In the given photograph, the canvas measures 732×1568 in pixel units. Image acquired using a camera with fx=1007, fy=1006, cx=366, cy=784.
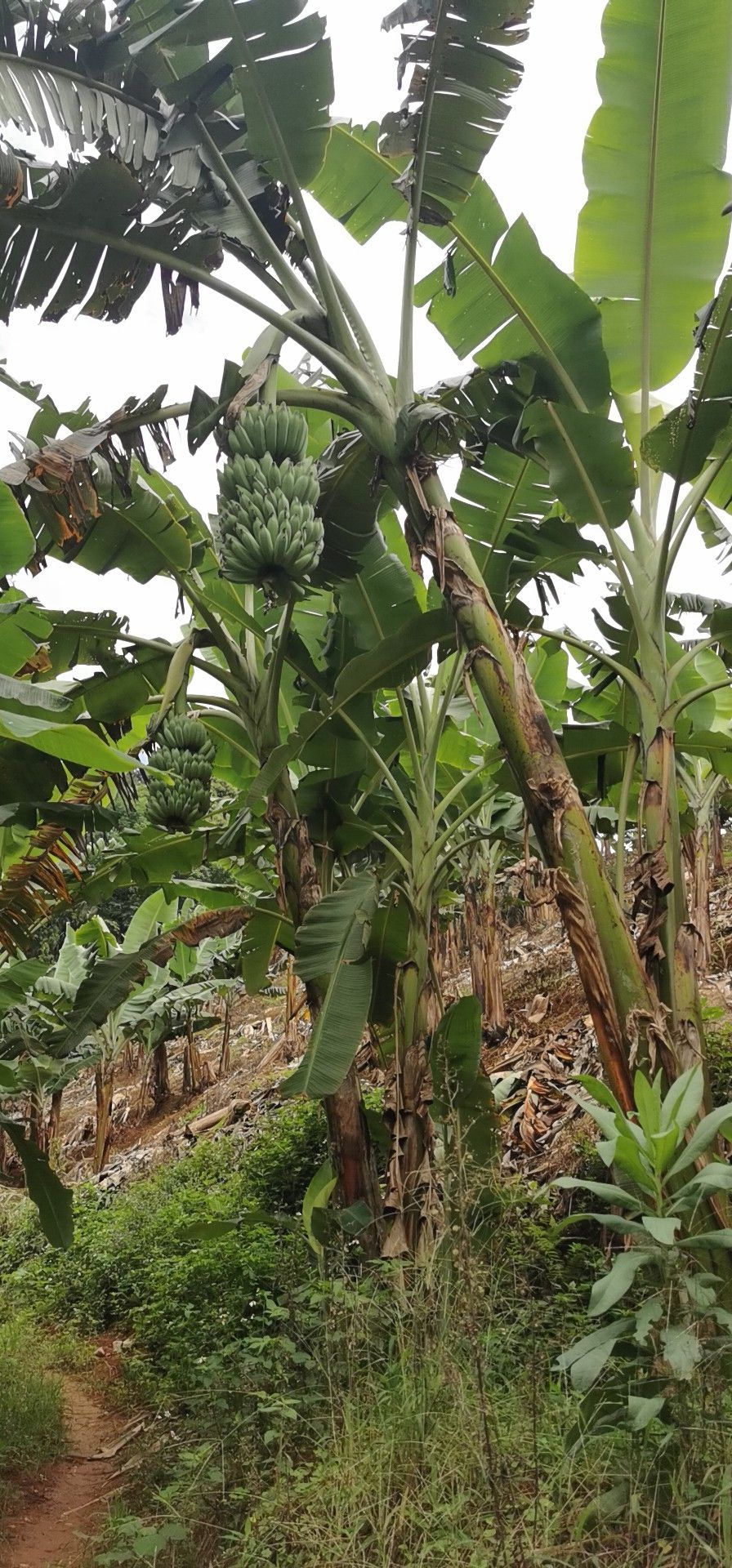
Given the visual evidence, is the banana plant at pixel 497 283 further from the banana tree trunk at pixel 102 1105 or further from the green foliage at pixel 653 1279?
the banana tree trunk at pixel 102 1105

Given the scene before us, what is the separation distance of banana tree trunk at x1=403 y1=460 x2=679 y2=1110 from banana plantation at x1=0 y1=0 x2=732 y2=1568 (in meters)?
0.01

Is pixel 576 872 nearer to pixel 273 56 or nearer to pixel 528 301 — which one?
pixel 528 301

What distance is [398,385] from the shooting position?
9.97ft

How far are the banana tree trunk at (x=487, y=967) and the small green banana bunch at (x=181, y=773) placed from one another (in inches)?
257

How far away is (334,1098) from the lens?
3.92 metres

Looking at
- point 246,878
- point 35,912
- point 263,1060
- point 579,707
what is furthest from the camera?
point 263,1060

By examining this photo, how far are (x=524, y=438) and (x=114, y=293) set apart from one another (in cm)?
145

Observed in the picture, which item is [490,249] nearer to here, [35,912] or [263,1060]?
[35,912]

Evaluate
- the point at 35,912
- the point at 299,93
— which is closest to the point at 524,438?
the point at 299,93

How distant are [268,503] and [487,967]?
7382 mm

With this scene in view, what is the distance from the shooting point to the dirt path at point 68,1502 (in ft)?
11.3

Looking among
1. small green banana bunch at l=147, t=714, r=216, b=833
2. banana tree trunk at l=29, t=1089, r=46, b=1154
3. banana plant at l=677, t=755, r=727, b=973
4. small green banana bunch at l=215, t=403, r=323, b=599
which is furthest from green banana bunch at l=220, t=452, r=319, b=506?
banana tree trunk at l=29, t=1089, r=46, b=1154

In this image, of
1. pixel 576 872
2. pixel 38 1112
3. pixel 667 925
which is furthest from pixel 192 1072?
pixel 576 872

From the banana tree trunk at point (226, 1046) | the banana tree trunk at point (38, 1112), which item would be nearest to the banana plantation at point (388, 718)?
the banana tree trunk at point (38, 1112)
